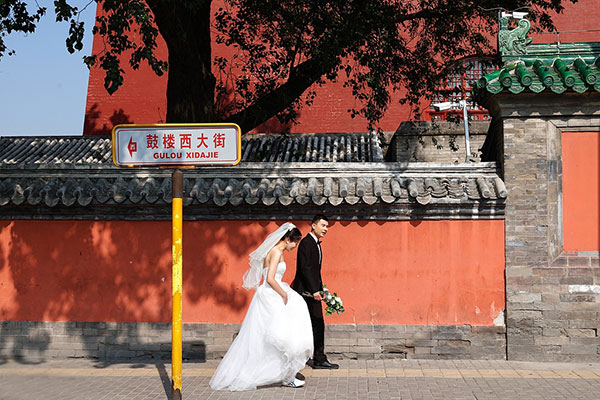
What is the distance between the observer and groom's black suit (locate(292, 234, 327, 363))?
7.75m

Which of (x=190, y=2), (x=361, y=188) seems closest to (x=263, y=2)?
(x=190, y=2)

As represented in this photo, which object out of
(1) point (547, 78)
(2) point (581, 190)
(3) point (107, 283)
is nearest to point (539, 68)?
(1) point (547, 78)

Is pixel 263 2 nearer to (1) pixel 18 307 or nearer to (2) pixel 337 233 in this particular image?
(2) pixel 337 233

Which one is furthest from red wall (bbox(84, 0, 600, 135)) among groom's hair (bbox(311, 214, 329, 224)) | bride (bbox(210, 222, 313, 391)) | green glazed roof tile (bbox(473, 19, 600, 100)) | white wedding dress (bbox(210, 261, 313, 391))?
white wedding dress (bbox(210, 261, 313, 391))

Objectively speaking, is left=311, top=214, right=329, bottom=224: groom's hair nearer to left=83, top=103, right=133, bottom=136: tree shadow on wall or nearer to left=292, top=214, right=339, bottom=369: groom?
left=292, top=214, right=339, bottom=369: groom

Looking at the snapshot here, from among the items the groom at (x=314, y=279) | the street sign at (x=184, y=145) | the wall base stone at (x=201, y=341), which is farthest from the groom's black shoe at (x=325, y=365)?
the street sign at (x=184, y=145)

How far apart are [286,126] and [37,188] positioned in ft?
25.7

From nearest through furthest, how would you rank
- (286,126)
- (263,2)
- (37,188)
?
(37,188) < (263,2) < (286,126)

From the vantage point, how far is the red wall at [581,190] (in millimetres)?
8203

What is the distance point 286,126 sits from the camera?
15.7 meters

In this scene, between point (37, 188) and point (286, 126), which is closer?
point (37, 188)

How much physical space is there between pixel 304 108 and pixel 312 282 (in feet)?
28.4

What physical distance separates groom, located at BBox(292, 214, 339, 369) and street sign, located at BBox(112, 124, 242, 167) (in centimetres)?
210

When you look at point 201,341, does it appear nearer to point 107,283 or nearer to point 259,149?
point 107,283
